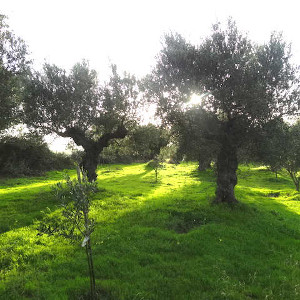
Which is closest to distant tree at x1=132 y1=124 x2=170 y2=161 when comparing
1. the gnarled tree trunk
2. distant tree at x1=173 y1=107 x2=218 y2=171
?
distant tree at x1=173 y1=107 x2=218 y2=171

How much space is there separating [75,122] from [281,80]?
1996 cm

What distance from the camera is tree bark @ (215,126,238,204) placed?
66.1 feet

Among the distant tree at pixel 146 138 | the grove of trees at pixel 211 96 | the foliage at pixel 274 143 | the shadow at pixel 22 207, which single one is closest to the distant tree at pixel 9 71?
the grove of trees at pixel 211 96

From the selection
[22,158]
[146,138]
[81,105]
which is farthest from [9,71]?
[22,158]

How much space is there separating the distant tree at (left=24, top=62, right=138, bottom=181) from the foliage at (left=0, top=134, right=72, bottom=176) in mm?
14801

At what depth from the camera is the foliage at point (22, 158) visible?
139ft

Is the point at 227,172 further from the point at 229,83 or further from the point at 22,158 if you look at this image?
the point at 22,158

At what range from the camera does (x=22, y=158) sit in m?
45.8

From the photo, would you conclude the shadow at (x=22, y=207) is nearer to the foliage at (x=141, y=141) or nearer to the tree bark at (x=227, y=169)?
the foliage at (x=141, y=141)

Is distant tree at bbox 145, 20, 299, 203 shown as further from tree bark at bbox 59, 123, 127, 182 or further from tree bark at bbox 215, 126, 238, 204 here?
tree bark at bbox 59, 123, 127, 182

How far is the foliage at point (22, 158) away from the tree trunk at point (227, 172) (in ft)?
97.7

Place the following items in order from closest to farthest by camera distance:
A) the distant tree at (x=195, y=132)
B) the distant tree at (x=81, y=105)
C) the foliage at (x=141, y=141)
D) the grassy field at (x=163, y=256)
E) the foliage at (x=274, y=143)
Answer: the grassy field at (x=163, y=256)
the foliage at (x=274, y=143)
the distant tree at (x=195, y=132)
the distant tree at (x=81, y=105)
the foliage at (x=141, y=141)

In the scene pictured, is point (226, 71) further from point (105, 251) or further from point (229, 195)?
point (105, 251)

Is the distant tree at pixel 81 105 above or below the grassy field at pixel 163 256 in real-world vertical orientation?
above
